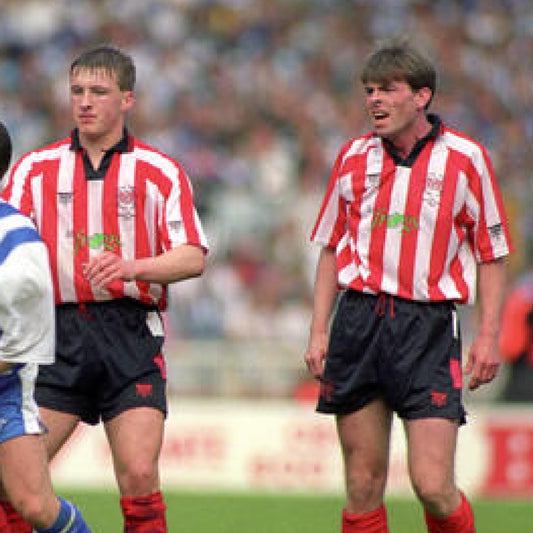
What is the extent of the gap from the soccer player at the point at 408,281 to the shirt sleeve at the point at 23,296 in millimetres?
1374

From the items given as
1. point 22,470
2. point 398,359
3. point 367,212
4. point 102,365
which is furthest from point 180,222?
point 22,470

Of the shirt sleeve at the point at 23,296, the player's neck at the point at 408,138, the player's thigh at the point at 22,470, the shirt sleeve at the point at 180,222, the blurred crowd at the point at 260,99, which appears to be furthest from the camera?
the blurred crowd at the point at 260,99

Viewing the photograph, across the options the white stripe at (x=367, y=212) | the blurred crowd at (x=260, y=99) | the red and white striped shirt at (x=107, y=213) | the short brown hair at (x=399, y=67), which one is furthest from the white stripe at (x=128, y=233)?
the blurred crowd at (x=260, y=99)

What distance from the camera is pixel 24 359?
15.2 feet

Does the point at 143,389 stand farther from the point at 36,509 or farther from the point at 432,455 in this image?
the point at 432,455

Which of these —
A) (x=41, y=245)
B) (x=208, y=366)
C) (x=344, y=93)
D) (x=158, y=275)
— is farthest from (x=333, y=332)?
(x=344, y=93)

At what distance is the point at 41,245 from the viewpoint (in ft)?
15.2

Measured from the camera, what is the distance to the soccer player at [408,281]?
5.46 metres

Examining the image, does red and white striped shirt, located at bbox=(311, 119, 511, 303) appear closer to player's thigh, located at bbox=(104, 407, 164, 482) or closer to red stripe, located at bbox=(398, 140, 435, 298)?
red stripe, located at bbox=(398, 140, 435, 298)

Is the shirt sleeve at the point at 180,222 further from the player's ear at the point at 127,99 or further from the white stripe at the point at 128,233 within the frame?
the player's ear at the point at 127,99

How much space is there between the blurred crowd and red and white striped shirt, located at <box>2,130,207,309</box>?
24.6ft

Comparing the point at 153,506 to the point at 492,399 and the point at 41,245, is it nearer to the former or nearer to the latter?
the point at 41,245

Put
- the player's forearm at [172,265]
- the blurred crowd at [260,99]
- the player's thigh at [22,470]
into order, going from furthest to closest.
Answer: the blurred crowd at [260,99], the player's forearm at [172,265], the player's thigh at [22,470]

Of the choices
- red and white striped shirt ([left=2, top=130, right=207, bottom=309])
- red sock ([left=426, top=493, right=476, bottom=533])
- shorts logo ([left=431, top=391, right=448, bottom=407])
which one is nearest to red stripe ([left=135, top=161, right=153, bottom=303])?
red and white striped shirt ([left=2, top=130, right=207, bottom=309])
